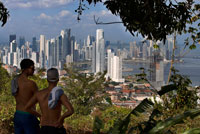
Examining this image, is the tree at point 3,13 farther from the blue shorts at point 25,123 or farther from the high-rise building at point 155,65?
the high-rise building at point 155,65

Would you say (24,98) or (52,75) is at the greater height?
(52,75)

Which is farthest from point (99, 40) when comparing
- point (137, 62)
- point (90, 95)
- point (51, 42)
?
point (90, 95)

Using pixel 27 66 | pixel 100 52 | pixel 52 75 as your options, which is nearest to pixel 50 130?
pixel 52 75

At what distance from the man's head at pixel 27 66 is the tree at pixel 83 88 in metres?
11.0

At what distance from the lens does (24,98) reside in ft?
8.11

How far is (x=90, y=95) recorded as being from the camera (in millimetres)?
14227

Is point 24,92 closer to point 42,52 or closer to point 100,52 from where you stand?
point 100,52

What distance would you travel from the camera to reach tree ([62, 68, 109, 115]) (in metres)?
13.8

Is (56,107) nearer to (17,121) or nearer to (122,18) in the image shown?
(17,121)

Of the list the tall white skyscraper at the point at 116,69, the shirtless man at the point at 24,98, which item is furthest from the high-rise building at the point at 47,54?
the shirtless man at the point at 24,98

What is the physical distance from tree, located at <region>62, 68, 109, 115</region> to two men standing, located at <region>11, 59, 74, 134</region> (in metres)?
11.0

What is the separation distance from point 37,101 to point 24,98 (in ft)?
0.49

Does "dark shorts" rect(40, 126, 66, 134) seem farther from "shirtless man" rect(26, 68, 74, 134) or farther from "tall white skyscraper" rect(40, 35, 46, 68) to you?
"tall white skyscraper" rect(40, 35, 46, 68)

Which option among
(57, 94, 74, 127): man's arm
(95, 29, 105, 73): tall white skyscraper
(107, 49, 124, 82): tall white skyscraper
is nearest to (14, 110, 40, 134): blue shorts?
(57, 94, 74, 127): man's arm
